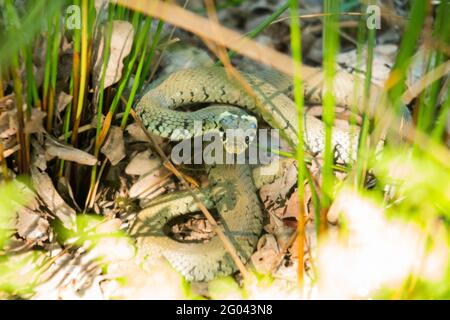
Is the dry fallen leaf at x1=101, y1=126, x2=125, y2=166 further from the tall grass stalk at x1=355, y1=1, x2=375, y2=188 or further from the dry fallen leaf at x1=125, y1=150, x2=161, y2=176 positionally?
the tall grass stalk at x1=355, y1=1, x2=375, y2=188

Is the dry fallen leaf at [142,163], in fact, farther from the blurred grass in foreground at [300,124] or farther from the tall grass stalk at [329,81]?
the tall grass stalk at [329,81]

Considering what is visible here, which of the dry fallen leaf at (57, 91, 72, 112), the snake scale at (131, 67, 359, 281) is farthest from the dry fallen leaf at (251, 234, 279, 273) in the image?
the dry fallen leaf at (57, 91, 72, 112)

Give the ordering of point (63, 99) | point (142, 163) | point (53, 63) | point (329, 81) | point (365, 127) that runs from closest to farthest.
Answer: point (329, 81)
point (365, 127)
point (53, 63)
point (63, 99)
point (142, 163)

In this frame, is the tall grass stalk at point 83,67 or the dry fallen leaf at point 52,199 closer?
the tall grass stalk at point 83,67

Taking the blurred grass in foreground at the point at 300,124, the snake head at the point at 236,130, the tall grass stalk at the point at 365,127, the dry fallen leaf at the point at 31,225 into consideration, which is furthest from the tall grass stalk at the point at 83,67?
the tall grass stalk at the point at 365,127

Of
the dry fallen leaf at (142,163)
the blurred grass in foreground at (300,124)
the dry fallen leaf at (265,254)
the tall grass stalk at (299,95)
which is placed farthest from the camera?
the dry fallen leaf at (142,163)

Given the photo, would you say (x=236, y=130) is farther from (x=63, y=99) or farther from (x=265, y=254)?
(x=63, y=99)

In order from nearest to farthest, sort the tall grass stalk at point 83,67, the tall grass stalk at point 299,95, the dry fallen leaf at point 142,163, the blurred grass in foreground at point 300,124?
the tall grass stalk at point 299,95
the blurred grass in foreground at point 300,124
the tall grass stalk at point 83,67
the dry fallen leaf at point 142,163

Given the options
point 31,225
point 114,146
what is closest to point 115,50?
point 114,146
